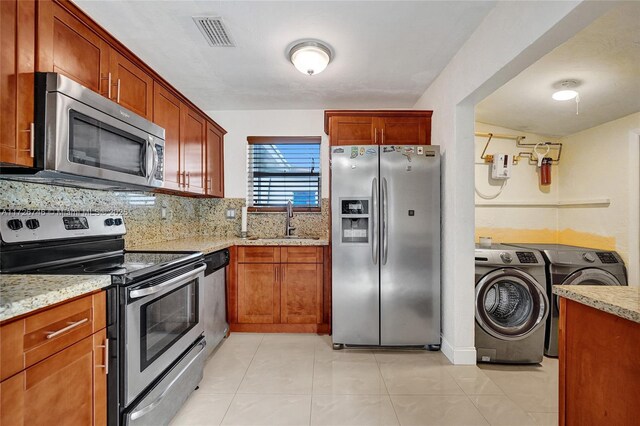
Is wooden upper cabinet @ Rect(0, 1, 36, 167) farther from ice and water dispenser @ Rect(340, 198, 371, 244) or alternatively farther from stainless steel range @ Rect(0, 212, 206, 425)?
ice and water dispenser @ Rect(340, 198, 371, 244)

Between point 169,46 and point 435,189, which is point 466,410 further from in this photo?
point 169,46

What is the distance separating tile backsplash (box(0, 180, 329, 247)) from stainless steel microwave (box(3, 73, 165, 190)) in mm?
104

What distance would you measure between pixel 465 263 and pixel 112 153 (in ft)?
8.55

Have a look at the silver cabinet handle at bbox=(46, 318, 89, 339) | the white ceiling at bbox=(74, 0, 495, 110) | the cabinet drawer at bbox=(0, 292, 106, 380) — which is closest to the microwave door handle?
the white ceiling at bbox=(74, 0, 495, 110)

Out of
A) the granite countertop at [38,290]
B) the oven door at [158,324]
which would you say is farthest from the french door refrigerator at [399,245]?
the granite countertop at [38,290]

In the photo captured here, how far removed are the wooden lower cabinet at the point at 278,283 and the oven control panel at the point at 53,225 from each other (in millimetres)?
1227

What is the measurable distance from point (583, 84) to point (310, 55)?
2238mm

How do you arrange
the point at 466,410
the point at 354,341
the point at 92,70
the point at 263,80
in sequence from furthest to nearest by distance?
the point at 263,80, the point at 354,341, the point at 466,410, the point at 92,70

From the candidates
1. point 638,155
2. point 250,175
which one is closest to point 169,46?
point 250,175

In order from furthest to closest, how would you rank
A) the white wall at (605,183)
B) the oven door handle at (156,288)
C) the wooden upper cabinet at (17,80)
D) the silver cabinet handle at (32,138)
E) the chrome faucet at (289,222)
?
the chrome faucet at (289,222) < the white wall at (605,183) < the oven door handle at (156,288) < the silver cabinet handle at (32,138) < the wooden upper cabinet at (17,80)

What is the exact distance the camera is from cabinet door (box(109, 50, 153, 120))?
1780 millimetres

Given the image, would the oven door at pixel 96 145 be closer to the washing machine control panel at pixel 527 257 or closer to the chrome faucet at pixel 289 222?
the chrome faucet at pixel 289 222

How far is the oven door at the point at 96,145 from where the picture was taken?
129 centimetres

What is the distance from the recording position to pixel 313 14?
1964mm
